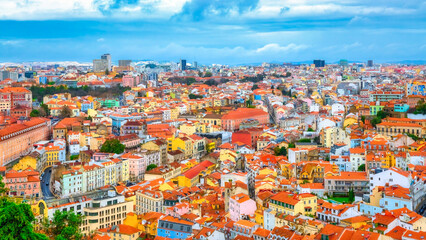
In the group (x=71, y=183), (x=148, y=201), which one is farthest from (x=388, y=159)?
(x=71, y=183)

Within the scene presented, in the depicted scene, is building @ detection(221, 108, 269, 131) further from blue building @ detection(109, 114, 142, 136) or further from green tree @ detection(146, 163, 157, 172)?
green tree @ detection(146, 163, 157, 172)

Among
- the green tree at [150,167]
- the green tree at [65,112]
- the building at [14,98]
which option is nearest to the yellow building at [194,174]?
the green tree at [150,167]

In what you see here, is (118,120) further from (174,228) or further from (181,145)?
(174,228)

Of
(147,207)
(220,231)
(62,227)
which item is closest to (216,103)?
(147,207)

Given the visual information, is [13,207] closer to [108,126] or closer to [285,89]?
[108,126]

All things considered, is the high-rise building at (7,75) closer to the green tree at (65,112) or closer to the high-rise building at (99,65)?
the high-rise building at (99,65)

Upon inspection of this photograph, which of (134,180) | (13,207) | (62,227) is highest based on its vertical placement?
(13,207)
